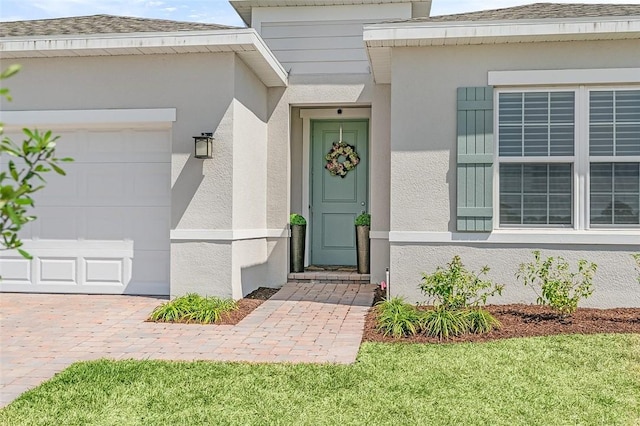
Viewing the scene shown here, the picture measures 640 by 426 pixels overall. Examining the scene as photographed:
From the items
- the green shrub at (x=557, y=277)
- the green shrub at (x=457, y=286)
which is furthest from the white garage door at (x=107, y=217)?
the green shrub at (x=557, y=277)

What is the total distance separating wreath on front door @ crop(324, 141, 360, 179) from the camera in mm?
10656

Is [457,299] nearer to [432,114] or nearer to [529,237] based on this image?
[529,237]

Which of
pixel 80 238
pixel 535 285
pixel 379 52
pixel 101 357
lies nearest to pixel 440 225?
pixel 535 285

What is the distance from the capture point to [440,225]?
7.63m

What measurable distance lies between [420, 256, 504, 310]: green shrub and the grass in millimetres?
1194

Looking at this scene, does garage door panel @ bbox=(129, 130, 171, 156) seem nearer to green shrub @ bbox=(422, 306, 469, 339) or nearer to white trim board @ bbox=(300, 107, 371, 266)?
white trim board @ bbox=(300, 107, 371, 266)

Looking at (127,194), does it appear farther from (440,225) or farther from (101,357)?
(440,225)

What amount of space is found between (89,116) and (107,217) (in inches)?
55.1

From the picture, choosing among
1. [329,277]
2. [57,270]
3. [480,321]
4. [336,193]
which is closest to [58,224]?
[57,270]

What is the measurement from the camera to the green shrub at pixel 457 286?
6.76 meters

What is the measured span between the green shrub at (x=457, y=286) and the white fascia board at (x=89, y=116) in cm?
399

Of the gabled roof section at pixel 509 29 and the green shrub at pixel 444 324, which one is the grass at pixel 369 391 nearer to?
the green shrub at pixel 444 324

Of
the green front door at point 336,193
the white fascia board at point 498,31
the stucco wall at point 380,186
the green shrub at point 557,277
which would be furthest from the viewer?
the green front door at point 336,193

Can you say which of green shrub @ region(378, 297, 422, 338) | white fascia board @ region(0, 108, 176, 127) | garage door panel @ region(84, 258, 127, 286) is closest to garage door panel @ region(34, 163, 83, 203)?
white fascia board @ region(0, 108, 176, 127)
